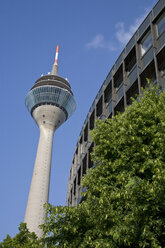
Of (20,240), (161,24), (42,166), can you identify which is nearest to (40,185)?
(42,166)

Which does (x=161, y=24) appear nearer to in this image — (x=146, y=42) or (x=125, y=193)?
(x=146, y=42)

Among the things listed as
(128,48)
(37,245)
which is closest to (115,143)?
(37,245)

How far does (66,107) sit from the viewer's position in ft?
282

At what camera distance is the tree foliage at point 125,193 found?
869cm

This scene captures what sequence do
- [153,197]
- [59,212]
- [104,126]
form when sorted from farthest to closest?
[104,126] → [59,212] → [153,197]

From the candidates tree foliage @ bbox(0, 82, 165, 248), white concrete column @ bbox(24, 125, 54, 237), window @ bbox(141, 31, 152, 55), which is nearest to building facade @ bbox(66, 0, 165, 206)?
window @ bbox(141, 31, 152, 55)

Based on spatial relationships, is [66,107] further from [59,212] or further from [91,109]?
[59,212]

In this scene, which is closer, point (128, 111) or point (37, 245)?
point (37, 245)

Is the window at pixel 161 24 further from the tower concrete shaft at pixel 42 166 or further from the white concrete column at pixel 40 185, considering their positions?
the white concrete column at pixel 40 185

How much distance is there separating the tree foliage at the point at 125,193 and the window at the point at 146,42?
11.4 meters

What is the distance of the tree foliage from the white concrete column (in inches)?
1988

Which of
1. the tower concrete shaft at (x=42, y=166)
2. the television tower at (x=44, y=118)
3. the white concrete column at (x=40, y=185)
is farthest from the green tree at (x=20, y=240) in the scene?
the television tower at (x=44, y=118)

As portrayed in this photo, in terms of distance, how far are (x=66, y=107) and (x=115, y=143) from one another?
75.0 m

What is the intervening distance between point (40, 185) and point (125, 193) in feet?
188
